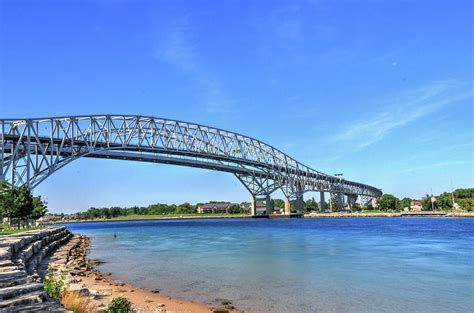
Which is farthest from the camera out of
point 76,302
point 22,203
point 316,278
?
point 22,203

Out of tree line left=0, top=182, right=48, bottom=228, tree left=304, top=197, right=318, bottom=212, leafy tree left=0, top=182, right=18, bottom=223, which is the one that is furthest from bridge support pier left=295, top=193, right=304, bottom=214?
leafy tree left=0, top=182, right=18, bottom=223

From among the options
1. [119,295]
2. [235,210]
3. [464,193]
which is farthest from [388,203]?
[119,295]

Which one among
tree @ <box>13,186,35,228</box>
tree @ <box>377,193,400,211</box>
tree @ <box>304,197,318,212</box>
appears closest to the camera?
tree @ <box>13,186,35,228</box>

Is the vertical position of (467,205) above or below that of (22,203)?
above

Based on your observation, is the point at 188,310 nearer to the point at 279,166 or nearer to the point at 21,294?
the point at 21,294

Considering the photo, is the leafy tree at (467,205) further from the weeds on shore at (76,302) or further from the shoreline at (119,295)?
the weeds on shore at (76,302)

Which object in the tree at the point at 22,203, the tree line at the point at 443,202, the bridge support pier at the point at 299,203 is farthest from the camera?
the tree line at the point at 443,202

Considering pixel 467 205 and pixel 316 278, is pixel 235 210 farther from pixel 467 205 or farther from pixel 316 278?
pixel 316 278

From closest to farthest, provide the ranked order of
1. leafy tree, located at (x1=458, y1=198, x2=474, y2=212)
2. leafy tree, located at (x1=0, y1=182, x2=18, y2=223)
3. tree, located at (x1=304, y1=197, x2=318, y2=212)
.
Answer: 1. leafy tree, located at (x1=0, y1=182, x2=18, y2=223)
2. leafy tree, located at (x1=458, y1=198, x2=474, y2=212)
3. tree, located at (x1=304, y1=197, x2=318, y2=212)

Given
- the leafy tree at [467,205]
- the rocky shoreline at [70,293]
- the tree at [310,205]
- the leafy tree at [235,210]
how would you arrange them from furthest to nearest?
the leafy tree at [235,210] → the tree at [310,205] → the leafy tree at [467,205] → the rocky shoreline at [70,293]

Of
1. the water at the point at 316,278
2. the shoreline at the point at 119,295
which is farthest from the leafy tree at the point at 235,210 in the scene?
the shoreline at the point at 119,295

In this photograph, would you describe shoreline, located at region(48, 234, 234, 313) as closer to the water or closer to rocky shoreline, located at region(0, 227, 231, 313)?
rocky shoreline, located at region(0, 227, 231, 313)

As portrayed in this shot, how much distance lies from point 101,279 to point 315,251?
55.4 feet

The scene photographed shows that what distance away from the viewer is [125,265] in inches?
936
